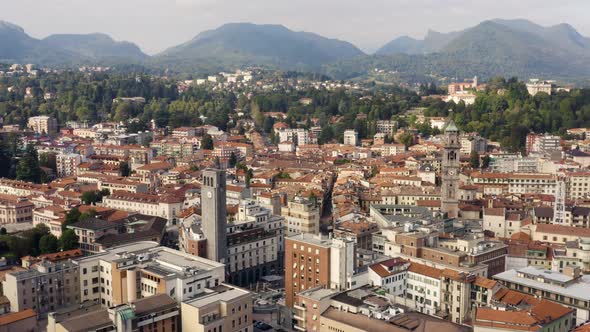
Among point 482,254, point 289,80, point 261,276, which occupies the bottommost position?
point 261,276

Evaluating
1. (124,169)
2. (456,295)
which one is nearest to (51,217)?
(124,169)

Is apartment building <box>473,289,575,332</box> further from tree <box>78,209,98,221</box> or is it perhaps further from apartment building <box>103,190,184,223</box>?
tree <box>78,209,98,221</box>

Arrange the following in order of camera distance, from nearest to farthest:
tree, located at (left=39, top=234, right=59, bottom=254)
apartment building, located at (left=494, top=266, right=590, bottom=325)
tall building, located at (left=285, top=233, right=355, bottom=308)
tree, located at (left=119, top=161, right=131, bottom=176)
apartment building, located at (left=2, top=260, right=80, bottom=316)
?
1. apartment building, located at (left=494, top=266, right=590, bottom=325)
2. apartment building, located at (left=2, top=260, right=80, bottom=316)
3. tall building, located at (left=285, top=233, right=355, bottom=308)
4. tree, located at (left=39, top=234, right=59, bottom=254)
5. tree, located at (left=119, top=161, right=131, bottom=176)

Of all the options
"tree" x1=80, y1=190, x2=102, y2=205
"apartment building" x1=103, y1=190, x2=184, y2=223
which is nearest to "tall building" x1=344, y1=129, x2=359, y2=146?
"apartment building" x1=103, y1=190, x2=184, y2=223

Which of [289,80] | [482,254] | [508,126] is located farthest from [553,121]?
[289,80]

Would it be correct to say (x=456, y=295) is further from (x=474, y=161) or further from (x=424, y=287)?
(x=474, y=161)

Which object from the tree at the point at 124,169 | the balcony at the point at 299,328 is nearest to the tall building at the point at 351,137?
the tree at the point at 124,169

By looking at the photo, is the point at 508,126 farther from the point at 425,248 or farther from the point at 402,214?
the point at 425,248
